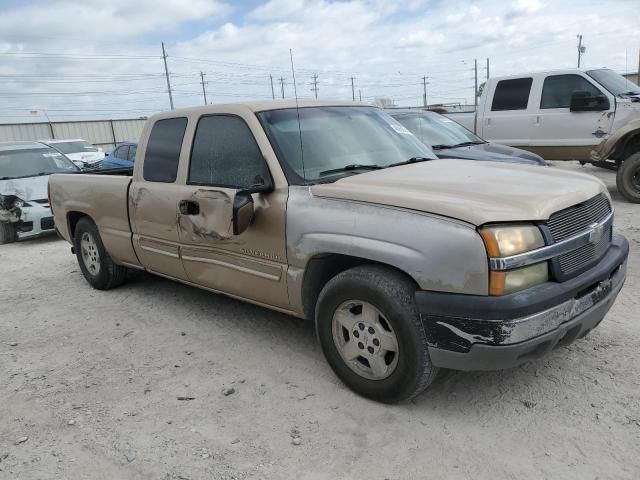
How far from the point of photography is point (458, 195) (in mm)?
2850

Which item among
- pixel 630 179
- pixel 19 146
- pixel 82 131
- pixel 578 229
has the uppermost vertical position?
pixel 82 131

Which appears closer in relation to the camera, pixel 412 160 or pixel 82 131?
pixel 412 160

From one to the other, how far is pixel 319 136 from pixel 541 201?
1578 mm

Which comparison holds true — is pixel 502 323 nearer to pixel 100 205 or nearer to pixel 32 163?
pixel 100 205

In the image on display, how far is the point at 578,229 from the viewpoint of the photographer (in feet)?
9.47

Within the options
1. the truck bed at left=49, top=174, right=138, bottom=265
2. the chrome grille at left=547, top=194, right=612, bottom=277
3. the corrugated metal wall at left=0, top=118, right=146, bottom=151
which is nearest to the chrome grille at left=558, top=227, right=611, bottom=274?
the chrome grille at left=547, top=194, right=612, bottom=277

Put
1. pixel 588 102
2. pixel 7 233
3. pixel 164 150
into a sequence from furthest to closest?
pixel 7 233 < pixel 588 102 < pixel 164 150

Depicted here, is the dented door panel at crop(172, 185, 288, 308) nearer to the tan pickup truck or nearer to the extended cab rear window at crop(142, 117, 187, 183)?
the tan pickup truck

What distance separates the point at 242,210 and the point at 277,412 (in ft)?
4.04

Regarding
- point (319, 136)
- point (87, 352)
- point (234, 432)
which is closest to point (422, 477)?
point (234, 432)

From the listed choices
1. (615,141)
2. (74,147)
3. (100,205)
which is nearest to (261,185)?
(100,205)

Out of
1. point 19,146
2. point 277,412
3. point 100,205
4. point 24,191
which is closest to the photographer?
point 277,412

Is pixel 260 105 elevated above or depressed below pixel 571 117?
above

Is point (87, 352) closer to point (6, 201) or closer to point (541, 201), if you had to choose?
point (541, 201)
